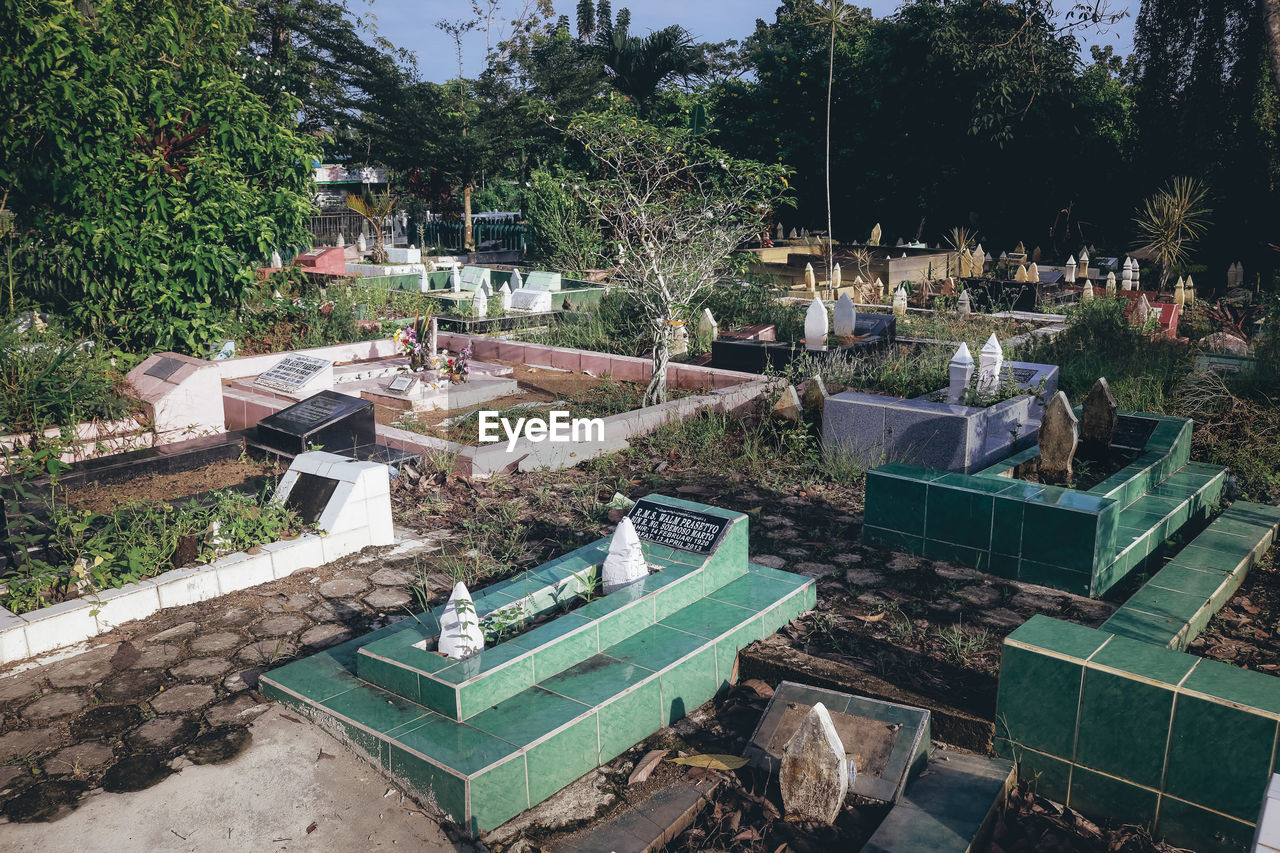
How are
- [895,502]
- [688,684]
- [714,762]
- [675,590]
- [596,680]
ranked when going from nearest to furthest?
[714,762], [596,680], [688,684], [675,590], [895,502]

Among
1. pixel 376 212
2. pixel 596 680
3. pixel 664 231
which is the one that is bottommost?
pixel 596 680

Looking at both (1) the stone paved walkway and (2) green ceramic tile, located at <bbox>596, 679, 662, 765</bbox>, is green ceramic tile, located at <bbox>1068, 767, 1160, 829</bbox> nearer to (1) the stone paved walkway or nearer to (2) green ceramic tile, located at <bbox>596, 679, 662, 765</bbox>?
(2) green ceramic tile, located at <bbox>596, 679, 662, 765</bbox>

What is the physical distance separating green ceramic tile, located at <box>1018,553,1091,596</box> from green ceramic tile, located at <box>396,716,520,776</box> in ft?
11.1

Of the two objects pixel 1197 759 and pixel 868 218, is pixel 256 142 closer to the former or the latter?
pixel 1197 759

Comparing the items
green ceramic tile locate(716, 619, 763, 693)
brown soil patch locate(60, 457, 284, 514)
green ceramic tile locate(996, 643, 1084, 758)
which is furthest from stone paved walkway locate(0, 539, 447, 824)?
green ceramic tile locate(996, 643, 1084, 758)

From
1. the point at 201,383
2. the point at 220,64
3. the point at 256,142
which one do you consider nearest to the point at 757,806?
the point at 201,383

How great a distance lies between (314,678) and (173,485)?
3.63 metres

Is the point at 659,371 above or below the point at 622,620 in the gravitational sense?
above

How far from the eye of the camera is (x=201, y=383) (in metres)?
8.50

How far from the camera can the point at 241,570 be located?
17.2 feet

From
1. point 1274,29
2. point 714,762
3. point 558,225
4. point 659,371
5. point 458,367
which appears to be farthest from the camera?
point 558,225

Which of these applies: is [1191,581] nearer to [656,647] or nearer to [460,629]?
[656,647]
